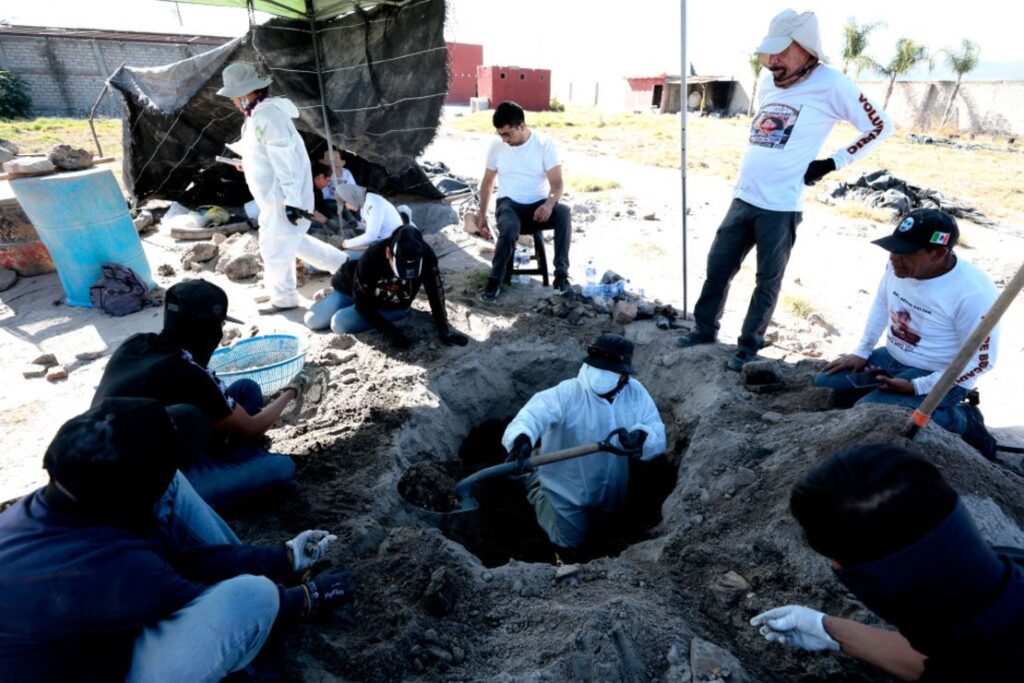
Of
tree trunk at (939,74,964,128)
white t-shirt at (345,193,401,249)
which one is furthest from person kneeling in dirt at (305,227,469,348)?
tree trunk at (939,74,964,128)


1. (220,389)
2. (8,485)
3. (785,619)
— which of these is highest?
(220,389)

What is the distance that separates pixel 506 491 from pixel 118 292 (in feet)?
13.8

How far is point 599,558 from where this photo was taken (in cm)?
266

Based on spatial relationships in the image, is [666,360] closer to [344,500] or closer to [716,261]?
[716,261]

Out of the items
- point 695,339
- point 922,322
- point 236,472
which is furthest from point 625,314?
point 236,472

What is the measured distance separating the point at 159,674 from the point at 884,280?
3678 millimetres

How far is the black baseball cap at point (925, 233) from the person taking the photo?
265cm

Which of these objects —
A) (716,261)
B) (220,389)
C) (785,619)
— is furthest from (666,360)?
(220,389)

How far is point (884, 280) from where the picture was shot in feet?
10.4

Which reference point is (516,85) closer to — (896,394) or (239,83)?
(239,83)

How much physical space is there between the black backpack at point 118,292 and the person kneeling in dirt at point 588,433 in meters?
4.24

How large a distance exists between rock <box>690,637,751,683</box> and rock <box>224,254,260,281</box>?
573 cm

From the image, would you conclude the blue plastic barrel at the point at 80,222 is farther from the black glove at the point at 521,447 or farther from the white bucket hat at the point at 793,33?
A: the white bucket hat at the point at 793,33

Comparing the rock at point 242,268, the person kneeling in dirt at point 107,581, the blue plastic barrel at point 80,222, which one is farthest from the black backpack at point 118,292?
the person kneeling in dirt at point 107,581
